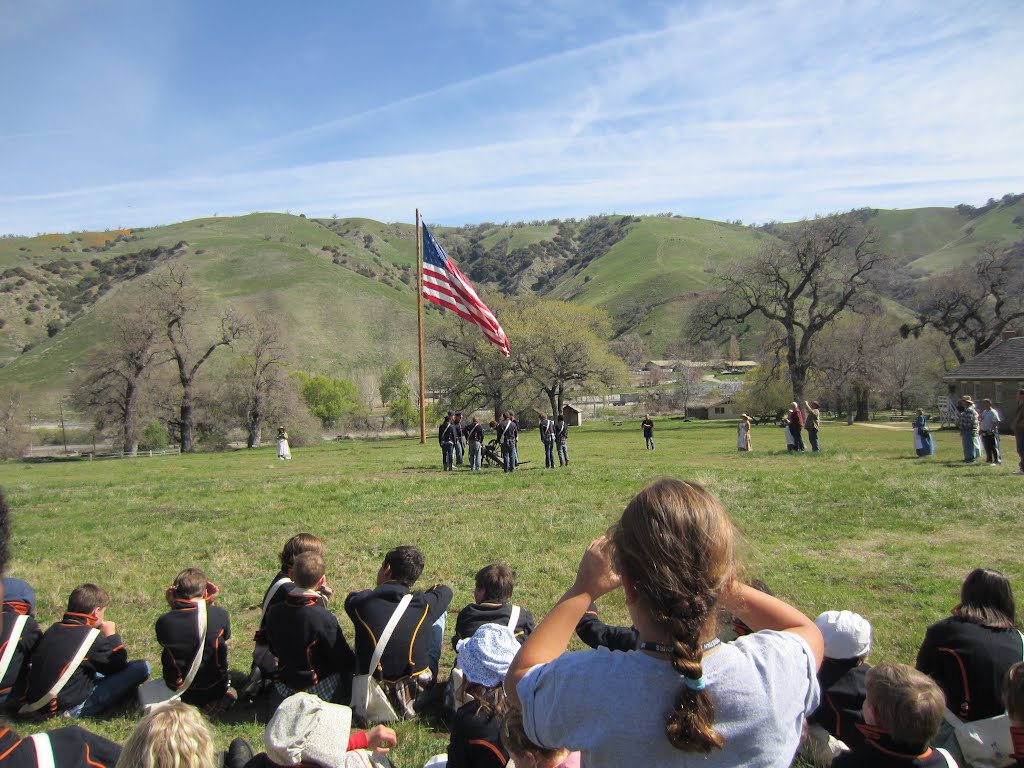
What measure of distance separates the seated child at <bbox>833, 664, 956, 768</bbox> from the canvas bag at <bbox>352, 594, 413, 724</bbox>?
3.11m

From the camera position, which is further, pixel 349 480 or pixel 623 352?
pixel 623 352

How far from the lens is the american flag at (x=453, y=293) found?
789 inches

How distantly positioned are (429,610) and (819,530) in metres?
7.39

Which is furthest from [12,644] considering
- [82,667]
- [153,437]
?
[153,437]

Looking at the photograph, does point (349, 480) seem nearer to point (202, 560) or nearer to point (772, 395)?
point (202, 560)

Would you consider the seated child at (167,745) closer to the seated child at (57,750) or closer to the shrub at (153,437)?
the seated child at (57,750)

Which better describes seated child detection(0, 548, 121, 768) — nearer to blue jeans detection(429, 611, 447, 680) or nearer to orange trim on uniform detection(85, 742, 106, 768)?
orange trim on uniform detection(85, 742, 106, 768)

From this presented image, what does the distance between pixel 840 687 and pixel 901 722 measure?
1331 millimetres

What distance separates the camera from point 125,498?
1535cm

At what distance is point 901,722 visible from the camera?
284 centimetres

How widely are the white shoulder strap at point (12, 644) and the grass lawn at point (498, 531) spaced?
52 cm

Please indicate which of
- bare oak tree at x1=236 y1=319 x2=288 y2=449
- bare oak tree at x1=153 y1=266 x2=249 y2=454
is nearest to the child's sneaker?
bare oak tree at x1=153 y1=266 x2=249 y2=454

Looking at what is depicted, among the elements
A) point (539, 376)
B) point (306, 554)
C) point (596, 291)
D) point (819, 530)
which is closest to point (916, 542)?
point (819, 530)

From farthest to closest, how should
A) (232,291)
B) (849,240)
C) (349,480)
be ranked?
(232,291), (849,240), (349,480)
